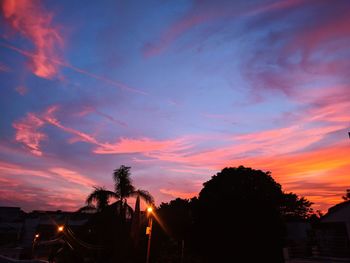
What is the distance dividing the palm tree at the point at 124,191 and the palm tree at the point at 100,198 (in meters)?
1.16

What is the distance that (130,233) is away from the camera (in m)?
30.6

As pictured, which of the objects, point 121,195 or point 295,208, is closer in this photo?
point 121,195

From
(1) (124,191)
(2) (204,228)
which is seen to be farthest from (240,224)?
(1) (124,191)

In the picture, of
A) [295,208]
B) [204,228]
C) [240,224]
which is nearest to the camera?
[240,224]

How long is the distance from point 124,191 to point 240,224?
1387cm

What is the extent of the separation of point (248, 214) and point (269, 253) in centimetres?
455

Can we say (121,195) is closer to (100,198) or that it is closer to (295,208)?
(100,198)

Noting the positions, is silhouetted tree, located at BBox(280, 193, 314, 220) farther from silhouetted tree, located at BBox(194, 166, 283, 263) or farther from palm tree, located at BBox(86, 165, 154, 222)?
palm tree, located at BBox(86, 165, 154, 222)

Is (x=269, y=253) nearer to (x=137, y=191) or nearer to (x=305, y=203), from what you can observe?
(x=137, y=191)

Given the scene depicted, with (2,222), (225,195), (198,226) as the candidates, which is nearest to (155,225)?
(198,226)

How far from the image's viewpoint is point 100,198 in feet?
104

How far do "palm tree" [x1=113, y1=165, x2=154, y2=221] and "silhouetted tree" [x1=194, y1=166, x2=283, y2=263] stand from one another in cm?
769

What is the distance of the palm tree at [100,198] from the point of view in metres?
31.7

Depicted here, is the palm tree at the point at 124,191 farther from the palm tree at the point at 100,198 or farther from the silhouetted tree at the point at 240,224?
the silhouetted tree at the point at 240,224
